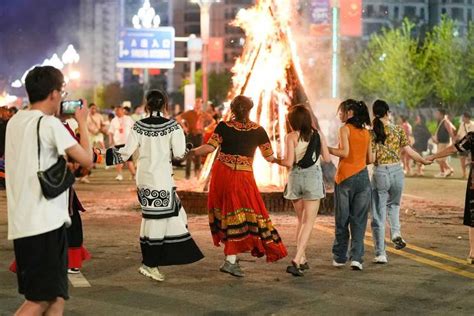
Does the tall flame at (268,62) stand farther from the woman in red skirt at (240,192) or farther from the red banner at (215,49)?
the red banner at (215,49)

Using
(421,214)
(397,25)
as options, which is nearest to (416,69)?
(397,25)

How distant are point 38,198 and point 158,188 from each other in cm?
338

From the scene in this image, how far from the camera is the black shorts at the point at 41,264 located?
18.3ft

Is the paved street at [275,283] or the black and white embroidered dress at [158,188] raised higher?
the black and white embroidered dress at [158,188]

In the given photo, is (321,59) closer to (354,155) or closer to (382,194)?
(382,194)

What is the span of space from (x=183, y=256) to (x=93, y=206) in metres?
7.65

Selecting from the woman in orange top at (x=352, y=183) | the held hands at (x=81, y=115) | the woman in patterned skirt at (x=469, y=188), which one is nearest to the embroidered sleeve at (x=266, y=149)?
the woman in orange top at (x=352, y=183)

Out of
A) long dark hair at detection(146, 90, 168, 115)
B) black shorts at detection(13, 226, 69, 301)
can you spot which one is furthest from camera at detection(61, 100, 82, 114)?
long dark hair at detection(146, 90, 168, 115)

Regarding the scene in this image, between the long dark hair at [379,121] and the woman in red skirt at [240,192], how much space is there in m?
1.50

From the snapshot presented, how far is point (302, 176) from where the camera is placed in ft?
31.5

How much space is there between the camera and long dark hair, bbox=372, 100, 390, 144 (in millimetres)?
10367

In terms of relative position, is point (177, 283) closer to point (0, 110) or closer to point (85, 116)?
point (85, 116)

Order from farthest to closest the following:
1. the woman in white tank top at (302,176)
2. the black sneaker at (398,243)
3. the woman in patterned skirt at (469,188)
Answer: the black sneaker at (398,243) → the woman in patterned skirt at (469,188) → the woman in white tank top at (302,176)

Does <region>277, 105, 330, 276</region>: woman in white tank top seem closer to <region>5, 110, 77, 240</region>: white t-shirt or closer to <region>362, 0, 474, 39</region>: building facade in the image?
<region>5, 110, 77, 240</region>: white t-shirt
